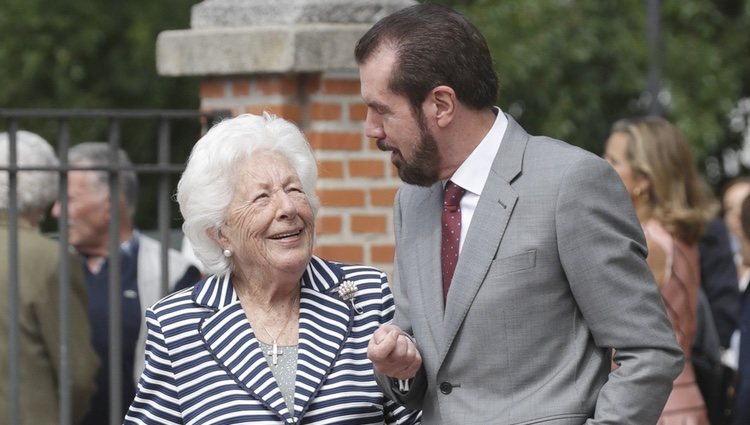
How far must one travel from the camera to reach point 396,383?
337 cm

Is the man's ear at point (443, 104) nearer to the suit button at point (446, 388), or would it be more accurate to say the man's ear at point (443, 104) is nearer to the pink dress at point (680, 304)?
the suit button at point (446, 388)

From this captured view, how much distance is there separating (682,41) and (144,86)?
4598 mm

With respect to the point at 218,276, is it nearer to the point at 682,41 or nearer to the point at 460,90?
the point at 460,90

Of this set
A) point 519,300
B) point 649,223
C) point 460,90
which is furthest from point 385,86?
point 649,223

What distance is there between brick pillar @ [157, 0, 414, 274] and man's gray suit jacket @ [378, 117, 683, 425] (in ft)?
6.97

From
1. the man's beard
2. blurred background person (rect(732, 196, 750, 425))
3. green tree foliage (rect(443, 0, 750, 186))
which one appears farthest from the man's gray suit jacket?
green tree foliage (rect(443, 0, 750, 186))

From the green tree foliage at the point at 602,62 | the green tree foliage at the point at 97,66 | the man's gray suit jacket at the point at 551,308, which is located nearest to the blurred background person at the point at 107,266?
the man's gray suit jacket at the point at 551,308

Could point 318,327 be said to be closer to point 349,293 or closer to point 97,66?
point 349,293

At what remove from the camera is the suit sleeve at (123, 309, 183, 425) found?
3574 mm

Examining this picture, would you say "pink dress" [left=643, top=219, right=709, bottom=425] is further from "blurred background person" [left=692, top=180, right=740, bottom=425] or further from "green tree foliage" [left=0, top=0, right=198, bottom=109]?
"green tree foliage" [left=0, top=0, right=198, bottom=109]

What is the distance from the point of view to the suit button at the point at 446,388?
126 inches

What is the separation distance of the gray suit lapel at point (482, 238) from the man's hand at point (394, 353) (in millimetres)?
80

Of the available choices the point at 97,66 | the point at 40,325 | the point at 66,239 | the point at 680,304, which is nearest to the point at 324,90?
the point at 66,239

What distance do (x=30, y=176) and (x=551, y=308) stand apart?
272 centimetres
